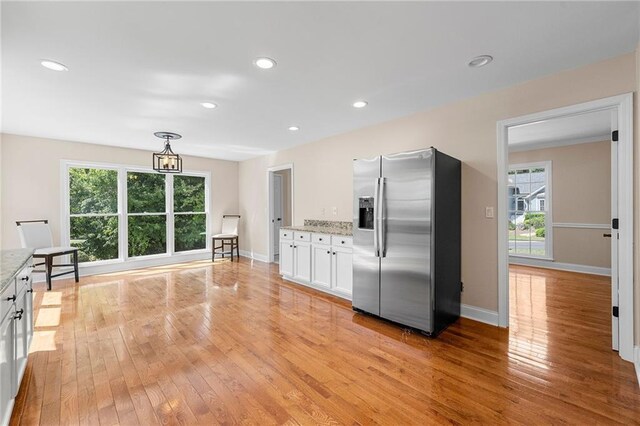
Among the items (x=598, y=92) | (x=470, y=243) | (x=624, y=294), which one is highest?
(x=598, y=92)

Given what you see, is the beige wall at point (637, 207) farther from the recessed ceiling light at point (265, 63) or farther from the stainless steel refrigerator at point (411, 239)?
the recessed ceiling light at point (265, 63)

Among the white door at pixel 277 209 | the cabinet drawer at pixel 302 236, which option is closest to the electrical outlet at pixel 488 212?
the cabinet drawer at pixel 302 236

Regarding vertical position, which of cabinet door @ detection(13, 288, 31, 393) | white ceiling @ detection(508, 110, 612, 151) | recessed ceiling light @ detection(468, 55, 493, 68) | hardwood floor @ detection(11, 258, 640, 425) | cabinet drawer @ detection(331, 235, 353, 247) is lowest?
hardwood floor @ detection(11, 258, 640, 425)

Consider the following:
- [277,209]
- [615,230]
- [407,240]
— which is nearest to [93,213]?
[277,209]

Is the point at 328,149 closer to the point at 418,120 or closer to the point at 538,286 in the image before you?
the point at 418,120

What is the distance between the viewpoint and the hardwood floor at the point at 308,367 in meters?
1.81

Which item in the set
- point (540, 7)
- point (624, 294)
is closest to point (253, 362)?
point (624, 294)

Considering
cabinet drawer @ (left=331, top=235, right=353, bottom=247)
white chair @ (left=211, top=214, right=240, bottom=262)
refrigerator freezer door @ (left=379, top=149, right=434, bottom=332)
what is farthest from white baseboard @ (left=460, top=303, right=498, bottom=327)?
white chair @ (left=211, top=214, right=240, bottom=262)

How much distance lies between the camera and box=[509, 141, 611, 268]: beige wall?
5.19 m

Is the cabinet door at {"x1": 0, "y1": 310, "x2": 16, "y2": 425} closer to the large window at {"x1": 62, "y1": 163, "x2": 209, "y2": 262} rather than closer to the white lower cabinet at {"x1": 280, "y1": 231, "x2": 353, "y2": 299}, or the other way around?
the white lower cabinet at {"x1": 280, "y1": 231, "x2": 353, "y2": 299}

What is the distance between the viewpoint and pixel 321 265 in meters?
4.31

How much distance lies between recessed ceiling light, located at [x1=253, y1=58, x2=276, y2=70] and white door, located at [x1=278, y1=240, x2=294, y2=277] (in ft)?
9.83

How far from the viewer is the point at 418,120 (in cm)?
370

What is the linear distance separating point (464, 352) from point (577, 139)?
5285 millimetres
